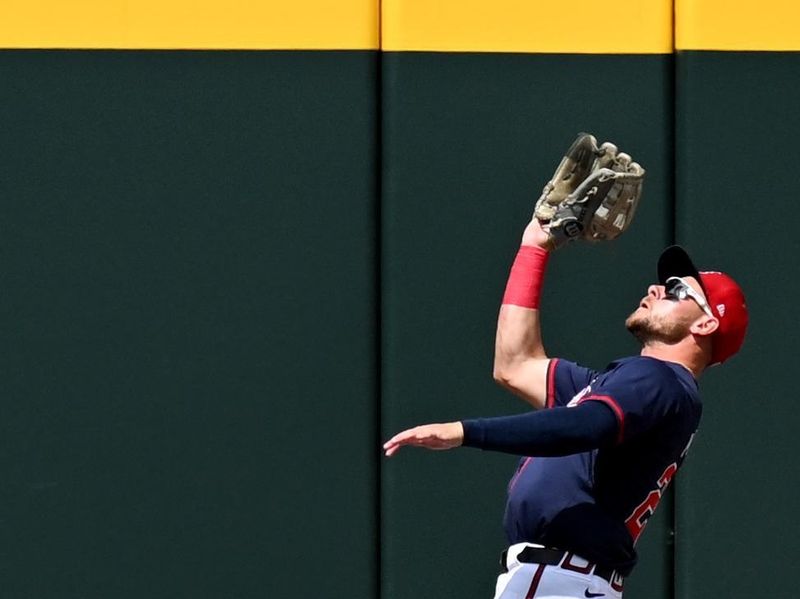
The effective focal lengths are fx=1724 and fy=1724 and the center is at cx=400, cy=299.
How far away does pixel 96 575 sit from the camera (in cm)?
461

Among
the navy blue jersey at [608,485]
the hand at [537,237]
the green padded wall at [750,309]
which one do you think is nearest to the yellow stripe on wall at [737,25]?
the green padded wall at [750,309]

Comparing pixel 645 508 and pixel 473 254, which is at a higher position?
pixel 473 254

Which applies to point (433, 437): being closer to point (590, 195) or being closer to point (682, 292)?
point (682, 292)

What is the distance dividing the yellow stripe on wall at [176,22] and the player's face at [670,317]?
1.29m

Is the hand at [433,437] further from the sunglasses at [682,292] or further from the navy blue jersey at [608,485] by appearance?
the sunglasses at [682,292]

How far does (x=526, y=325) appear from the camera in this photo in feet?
12.8

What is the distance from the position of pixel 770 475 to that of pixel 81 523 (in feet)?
6.09

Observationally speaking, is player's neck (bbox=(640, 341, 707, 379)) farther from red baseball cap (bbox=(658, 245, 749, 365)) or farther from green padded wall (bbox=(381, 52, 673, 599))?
green padded wall (bbox=(381, 52, 673, 599))

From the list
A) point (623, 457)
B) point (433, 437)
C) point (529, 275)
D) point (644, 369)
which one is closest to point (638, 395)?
point (644, 369)

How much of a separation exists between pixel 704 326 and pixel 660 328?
0.30 ft

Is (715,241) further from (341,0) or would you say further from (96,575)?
(96,575)

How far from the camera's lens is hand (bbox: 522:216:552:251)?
3.88m

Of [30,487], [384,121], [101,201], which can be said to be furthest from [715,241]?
[30,487]

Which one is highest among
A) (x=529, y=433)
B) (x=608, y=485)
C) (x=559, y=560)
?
(x=529, y=433)
